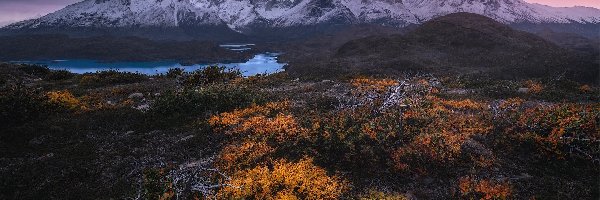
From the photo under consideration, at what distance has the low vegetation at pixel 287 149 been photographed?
11125 millimetres

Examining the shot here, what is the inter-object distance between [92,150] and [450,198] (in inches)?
490

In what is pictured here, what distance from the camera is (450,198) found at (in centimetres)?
1080

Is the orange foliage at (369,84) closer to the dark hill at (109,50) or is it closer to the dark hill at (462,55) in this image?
the dark hill at (462,55)

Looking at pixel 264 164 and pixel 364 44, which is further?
pixel 364 44

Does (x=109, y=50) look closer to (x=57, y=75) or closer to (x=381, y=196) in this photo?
(x=57, y=75)

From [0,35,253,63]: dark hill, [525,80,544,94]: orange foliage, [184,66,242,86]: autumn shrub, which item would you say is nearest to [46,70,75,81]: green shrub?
[184,66,242,86]: autumn shrub

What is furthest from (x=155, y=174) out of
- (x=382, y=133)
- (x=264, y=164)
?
(x=382, y=133)

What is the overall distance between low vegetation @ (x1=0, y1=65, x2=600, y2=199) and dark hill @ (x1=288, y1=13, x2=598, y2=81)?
77.9 feet

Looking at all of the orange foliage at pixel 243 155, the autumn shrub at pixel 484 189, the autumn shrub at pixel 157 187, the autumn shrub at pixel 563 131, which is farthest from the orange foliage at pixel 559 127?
the autumn shrub at pixel 157 187

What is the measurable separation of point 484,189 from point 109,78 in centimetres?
2853

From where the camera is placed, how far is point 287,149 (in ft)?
45.5

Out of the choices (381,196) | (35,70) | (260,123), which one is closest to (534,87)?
(260,123)

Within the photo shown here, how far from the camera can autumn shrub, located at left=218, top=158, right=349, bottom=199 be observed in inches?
422

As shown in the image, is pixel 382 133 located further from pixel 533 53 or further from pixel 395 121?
pixel 533 53
